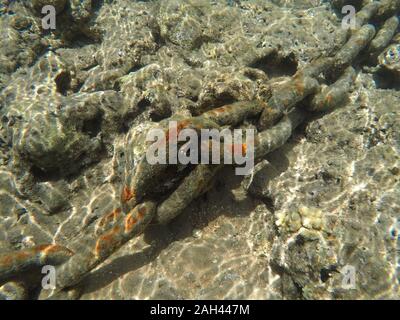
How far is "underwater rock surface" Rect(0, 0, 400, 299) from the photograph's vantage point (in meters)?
4.00

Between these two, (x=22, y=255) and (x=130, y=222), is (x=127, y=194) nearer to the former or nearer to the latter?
(x=130, y=222)

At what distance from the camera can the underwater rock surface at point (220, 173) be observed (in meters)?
4.00

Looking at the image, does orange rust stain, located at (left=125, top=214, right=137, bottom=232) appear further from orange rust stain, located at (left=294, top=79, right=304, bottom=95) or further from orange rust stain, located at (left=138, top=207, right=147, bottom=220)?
orange rust stain, located at (left=294, top=79, right=304, bottom=95)

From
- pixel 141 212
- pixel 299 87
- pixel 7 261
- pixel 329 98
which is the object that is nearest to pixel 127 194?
pixel 141 212

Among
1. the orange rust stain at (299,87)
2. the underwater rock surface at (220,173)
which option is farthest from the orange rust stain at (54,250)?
the orange rust stain at (299,87)

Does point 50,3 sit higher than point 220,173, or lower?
higher

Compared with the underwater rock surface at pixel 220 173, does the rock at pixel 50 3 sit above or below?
above

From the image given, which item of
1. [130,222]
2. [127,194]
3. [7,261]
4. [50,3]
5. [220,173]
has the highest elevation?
[50,3]

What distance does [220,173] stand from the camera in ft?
16.6

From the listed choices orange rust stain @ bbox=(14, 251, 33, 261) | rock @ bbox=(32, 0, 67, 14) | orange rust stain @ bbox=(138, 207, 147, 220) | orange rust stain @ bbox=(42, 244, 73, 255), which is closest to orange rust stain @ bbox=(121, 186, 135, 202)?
orange rust stain @ bbox=(138, 207, 147, 220)

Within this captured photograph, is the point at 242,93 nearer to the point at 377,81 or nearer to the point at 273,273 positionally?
the point at 273,273

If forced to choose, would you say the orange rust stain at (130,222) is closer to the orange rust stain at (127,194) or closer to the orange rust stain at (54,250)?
the orange rust stain at (127,194)
